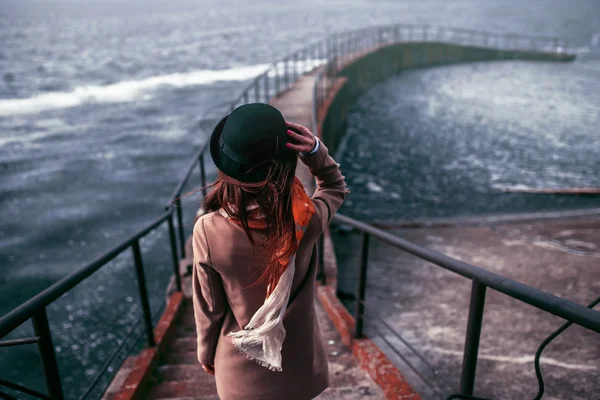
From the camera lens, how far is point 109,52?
8088cm

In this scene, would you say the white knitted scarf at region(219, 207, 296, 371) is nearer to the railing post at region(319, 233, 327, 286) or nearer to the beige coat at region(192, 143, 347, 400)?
the beige coat at region(192, 143, 347, 400)

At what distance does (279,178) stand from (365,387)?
208 cm

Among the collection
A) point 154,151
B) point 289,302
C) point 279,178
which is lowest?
point 154,151

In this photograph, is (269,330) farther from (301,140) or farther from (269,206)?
(301,140)

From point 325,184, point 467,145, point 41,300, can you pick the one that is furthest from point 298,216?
point 467,145

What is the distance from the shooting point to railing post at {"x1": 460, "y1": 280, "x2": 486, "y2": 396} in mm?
2125

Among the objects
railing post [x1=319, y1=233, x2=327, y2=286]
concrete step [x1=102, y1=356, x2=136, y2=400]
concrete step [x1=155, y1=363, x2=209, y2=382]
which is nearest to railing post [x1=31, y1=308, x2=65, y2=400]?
concrete step [x1=102, y1=356, x2=136, y2=400]

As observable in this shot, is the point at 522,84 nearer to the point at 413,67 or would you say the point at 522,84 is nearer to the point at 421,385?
the point at 413,67

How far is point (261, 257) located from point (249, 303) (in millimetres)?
228

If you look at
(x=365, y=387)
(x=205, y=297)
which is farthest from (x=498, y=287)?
(x=365, y=387)

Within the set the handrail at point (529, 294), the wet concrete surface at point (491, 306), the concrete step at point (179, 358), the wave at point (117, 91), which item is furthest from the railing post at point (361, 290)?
the wave at point (117, 91)

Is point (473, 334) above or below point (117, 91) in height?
above

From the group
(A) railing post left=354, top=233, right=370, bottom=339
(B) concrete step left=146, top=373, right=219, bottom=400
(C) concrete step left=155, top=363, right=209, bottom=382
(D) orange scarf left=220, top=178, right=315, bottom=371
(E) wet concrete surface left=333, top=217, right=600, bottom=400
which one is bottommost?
(E) wet concrete surface left=333, top=217, right=600, bottom=400

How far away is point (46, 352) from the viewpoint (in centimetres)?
217
